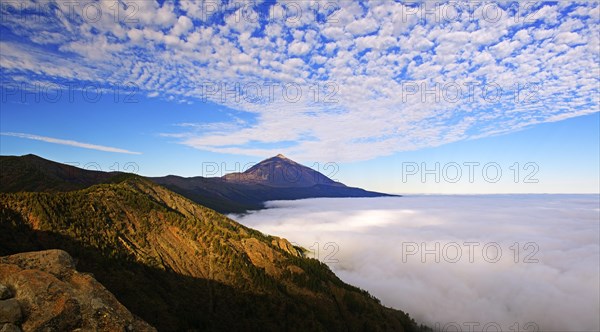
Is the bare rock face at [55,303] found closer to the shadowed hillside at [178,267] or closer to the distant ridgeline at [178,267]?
the shadowed hillside at [178,267]

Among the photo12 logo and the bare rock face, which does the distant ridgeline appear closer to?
the bare rock face

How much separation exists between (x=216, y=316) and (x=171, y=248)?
21.3 metres

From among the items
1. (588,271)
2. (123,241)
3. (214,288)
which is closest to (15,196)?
(123,241)

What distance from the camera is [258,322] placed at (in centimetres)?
5906

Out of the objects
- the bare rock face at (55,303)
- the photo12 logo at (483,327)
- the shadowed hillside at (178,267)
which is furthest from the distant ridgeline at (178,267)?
the photo12 logo at (483,327)

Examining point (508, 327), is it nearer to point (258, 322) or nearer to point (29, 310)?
point (258, 322)

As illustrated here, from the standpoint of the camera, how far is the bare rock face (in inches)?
475

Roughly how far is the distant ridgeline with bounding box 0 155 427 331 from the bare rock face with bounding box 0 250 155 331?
34962 mm

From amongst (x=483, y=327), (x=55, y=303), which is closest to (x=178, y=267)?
(x=55, y=303)

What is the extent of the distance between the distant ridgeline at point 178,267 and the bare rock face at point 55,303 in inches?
1376

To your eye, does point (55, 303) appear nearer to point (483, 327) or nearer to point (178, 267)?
point (178, 267)

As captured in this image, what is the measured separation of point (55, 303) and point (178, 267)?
5502 centimetres

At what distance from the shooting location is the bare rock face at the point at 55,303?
12.1m

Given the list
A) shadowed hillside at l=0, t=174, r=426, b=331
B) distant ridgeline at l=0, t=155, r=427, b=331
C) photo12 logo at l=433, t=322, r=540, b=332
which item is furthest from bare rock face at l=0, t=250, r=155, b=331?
photo12 logo at l=433, t=322, r=540, b=332
